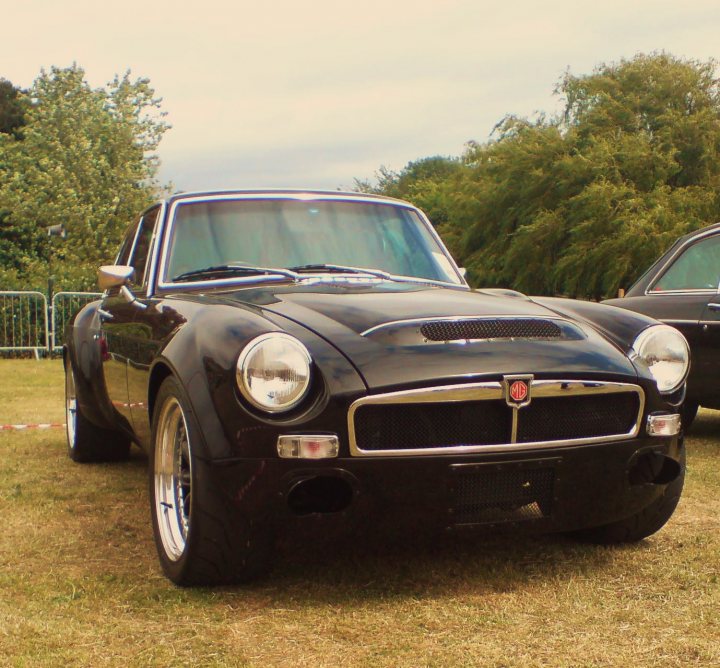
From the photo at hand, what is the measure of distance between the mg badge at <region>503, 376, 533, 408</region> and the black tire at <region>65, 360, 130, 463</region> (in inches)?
140

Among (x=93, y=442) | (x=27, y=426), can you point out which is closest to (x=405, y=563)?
(x=93, y=442)

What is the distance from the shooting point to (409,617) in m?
3.38

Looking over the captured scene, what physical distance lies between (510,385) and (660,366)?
0.85 metres

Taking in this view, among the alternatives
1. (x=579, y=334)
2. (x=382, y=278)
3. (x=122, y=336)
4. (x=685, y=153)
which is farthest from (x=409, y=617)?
(x=685, y=153)

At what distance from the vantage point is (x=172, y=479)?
4047 mm

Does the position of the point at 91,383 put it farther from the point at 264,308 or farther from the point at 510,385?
the point at 510,385

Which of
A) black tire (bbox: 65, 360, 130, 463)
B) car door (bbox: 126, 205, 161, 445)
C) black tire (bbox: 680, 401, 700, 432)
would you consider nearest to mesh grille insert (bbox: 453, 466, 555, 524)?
car door (bbox: 126, 205, 161, 445)

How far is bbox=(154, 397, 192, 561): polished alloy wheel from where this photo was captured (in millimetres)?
3898

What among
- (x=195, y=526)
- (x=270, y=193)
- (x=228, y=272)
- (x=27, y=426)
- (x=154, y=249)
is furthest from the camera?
(x=27, y=426)

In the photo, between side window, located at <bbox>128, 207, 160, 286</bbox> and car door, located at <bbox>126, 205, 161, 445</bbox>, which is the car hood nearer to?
car door, located at <bbox>126, 205, 161, 445</bbox>

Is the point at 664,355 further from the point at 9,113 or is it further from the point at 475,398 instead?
the point at 9,113

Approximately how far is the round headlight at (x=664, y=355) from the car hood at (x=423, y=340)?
18 centimetres

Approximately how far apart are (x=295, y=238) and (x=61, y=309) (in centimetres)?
1578

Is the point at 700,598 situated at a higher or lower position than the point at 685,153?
lower
